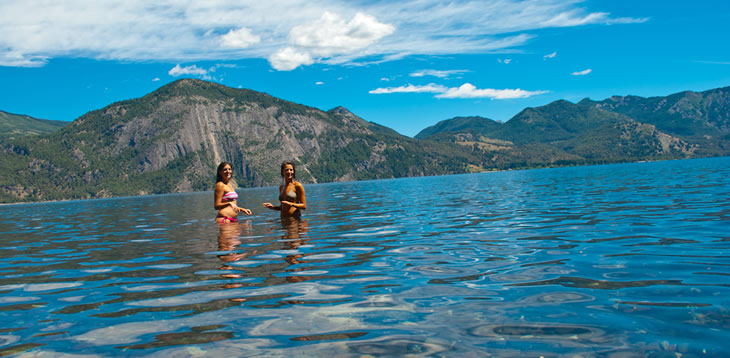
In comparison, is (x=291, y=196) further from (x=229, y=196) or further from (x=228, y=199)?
(x=228, y=199)

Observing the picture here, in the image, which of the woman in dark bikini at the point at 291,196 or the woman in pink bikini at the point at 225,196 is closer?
the woman in pink bikini at the point at 225,196

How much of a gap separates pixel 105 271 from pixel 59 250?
22.6 ft

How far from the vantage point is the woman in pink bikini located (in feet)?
62.4

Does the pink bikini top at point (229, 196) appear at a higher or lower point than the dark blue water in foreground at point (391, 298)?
higher

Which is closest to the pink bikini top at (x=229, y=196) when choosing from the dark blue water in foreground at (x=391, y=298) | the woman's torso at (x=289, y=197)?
the woman's torso at (x=289, y=197)

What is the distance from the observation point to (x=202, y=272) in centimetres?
983

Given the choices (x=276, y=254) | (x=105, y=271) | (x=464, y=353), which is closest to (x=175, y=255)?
(x=105, y=271)

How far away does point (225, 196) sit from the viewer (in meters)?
20.1

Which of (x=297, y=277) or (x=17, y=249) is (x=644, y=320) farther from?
(x=17, y=249)

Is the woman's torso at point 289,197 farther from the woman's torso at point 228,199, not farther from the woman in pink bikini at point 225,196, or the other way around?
the woman's torso at point 228,199

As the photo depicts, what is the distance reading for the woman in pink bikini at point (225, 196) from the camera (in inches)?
749

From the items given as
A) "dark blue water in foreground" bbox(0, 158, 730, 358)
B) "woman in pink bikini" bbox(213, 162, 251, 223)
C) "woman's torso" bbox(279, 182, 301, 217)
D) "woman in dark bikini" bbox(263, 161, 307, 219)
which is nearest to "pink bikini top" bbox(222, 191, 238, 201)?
"woman in pink bikini" bbox(213, 162, 251, 223)

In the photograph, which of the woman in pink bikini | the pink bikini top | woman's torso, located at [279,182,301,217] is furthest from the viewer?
woman's torso, located at [279,182,301,217]

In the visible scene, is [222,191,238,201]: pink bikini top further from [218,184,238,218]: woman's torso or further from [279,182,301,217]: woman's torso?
[279,182,301,217]: woman's torso
